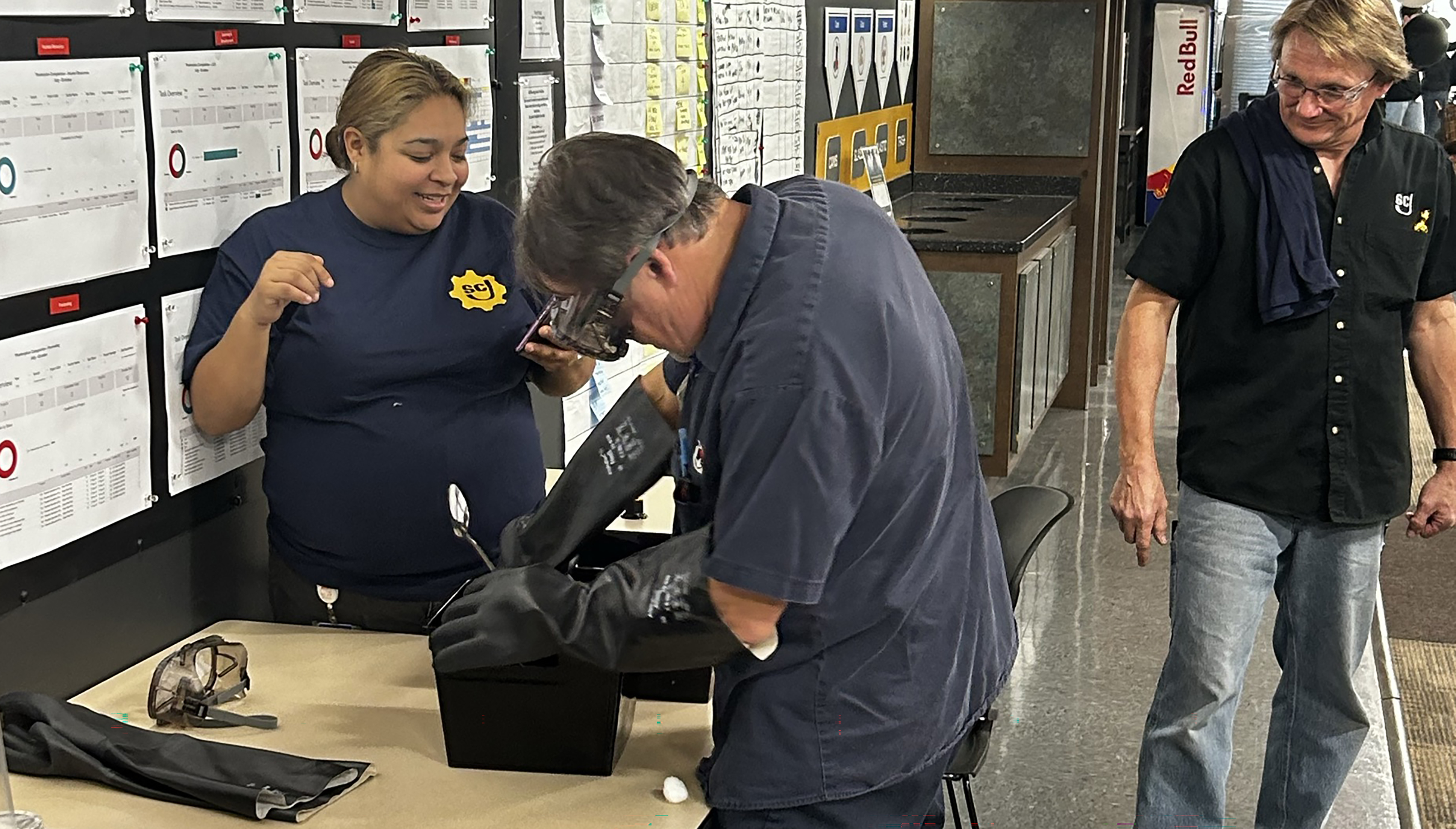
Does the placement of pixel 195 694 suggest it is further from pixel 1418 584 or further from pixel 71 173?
pixel 1418 584

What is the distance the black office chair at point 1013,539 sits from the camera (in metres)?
2.29

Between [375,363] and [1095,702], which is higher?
[375,363]

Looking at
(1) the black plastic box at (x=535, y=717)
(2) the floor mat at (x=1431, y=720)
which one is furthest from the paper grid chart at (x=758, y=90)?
(1) the black plastic box at (x=535, y=717)

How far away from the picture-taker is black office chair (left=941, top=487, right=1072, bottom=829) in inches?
90.4

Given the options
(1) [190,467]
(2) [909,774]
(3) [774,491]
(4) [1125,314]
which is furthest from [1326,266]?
(1) [190,467]

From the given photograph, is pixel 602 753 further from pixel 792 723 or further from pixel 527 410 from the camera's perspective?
pixel 527 410

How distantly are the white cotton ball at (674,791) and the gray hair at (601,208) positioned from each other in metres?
0.60

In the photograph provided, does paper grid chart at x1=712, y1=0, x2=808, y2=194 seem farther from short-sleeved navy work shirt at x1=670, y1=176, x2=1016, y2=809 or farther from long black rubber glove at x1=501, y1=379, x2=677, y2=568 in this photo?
short-sleeved navy work shirt at x1=670, y1=176, x2=1016, y2=809

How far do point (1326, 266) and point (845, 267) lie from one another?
4.39 ft

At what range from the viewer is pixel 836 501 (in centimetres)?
152

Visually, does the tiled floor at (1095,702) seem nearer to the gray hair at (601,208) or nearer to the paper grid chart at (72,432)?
the paper grid chart at (72,432)

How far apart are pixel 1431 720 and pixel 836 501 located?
9.78 feet

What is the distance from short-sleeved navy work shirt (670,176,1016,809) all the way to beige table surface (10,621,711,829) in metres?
0.11

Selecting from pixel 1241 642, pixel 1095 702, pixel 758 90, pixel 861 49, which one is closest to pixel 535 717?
pixel 1241 642
